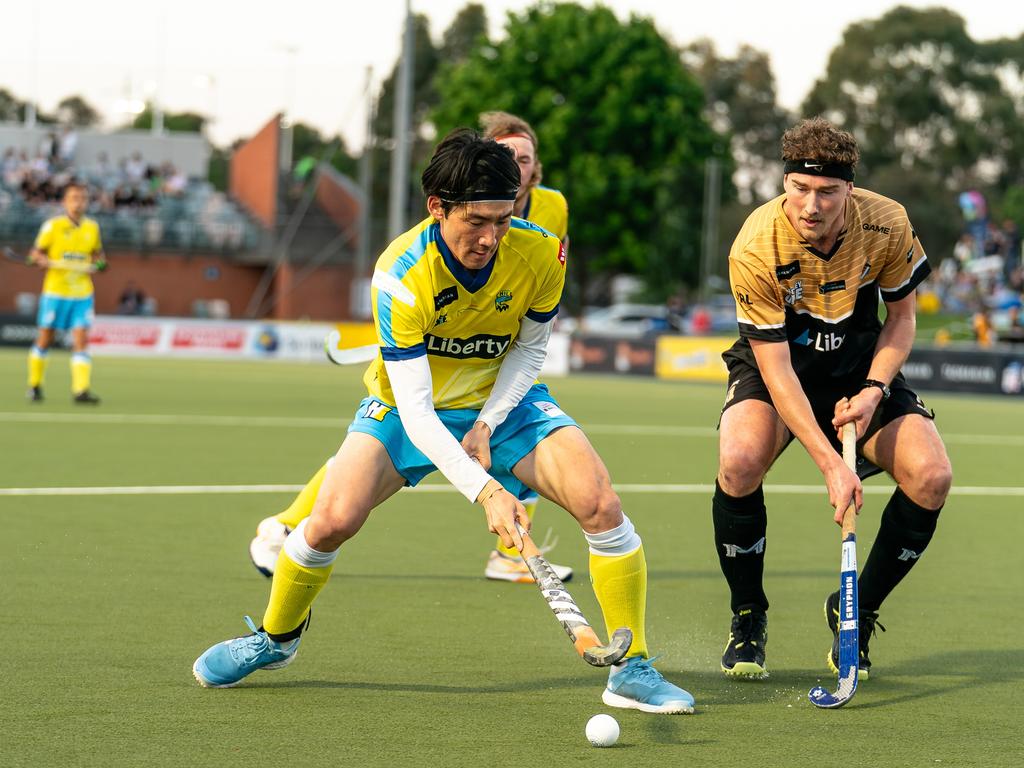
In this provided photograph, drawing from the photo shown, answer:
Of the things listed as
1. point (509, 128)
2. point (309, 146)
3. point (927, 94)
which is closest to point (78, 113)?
point (309, 146)

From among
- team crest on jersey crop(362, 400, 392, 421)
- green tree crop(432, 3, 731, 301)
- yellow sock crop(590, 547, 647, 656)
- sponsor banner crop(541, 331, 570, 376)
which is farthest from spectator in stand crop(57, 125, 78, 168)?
yellow sock crop(590, 547, 647, 656)

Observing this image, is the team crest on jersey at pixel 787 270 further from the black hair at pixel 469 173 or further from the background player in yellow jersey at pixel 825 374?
the black hair at pixel 469 173

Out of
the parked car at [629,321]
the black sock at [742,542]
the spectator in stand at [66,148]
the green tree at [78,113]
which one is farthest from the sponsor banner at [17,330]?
the green tree at [78,113]

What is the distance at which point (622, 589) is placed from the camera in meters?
4.93

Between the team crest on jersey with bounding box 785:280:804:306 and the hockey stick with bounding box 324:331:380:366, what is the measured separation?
6.73 ft

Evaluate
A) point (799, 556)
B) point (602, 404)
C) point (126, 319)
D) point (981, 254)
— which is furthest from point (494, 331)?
point (981, 254)

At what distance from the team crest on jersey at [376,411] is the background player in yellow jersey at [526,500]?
4.49 feet

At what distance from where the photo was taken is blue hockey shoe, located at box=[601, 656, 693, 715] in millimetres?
4738

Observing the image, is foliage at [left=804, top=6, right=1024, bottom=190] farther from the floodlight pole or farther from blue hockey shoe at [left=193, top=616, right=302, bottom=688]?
blue hockey shoe at [left=193, top=616, right=302, bottom=688]

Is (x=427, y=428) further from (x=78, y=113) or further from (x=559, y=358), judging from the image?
(x=78, y=113)

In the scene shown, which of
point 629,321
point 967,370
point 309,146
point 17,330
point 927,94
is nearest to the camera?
point 967,370

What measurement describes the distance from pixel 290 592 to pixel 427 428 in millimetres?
742

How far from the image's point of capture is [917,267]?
5.45 m

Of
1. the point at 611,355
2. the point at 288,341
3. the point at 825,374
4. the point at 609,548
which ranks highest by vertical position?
the point at 825,374
